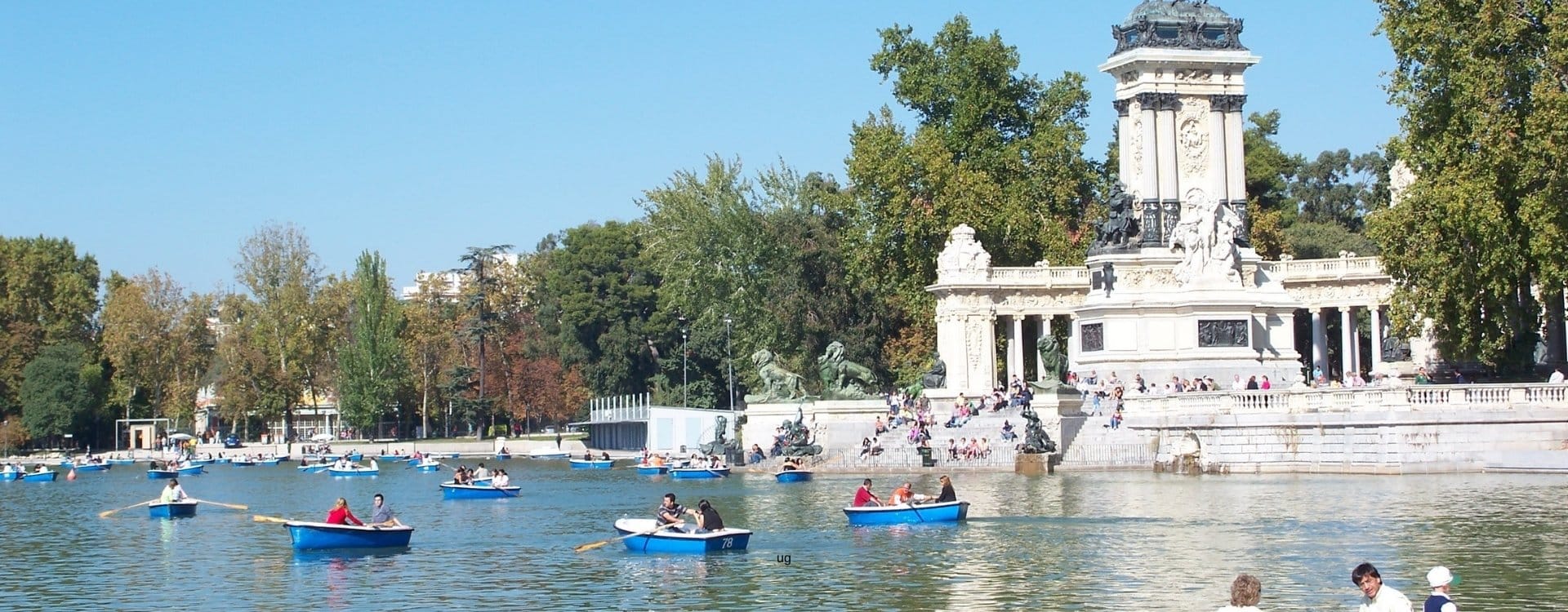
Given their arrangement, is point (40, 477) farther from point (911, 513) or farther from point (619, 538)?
point (911, 513)

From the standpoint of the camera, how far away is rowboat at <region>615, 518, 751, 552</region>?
35375 millimetres

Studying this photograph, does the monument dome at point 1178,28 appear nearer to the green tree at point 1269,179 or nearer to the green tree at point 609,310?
the green tree at point 1269,179

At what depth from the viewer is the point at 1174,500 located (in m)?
42.6

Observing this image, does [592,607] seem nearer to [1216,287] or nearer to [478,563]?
[478,563]

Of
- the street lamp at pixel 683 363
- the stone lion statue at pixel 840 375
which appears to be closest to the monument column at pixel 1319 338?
the stone lion statue at pixel 840 375

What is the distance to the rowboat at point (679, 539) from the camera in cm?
3538

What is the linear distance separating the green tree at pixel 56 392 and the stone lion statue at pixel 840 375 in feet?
179

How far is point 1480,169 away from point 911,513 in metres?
19.1

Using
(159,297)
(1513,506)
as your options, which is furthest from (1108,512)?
(159,297)

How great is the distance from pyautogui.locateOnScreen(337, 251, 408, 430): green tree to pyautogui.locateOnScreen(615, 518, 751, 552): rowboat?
74.6 m

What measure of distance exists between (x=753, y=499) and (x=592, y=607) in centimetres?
2197

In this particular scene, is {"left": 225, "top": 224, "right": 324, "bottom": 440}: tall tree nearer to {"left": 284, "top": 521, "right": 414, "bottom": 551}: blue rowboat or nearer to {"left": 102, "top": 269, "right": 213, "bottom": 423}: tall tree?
{"left": 102, "top": 269, "right": 213, "bottom": 423}: tall tree

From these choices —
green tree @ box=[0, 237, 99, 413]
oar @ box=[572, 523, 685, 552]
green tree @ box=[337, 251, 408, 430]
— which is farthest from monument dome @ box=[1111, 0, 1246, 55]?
green tree @ box=[0, 237, 99, 413]

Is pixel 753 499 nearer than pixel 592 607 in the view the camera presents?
No
